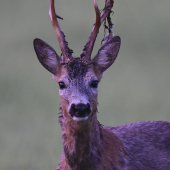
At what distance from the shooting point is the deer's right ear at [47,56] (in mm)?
7295

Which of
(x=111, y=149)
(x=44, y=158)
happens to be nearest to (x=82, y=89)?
(x=111, y=149)

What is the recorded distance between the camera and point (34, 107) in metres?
12.9

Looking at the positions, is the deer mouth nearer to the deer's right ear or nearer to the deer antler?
the deer antler

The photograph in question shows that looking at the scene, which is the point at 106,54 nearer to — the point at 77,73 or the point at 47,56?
the point at 77,73

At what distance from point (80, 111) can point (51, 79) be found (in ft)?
27.8

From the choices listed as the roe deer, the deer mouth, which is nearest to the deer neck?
the roe deer

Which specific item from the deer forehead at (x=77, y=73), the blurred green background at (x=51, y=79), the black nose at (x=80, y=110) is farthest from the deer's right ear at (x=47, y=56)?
the blurred green background at (x=51, y=79)

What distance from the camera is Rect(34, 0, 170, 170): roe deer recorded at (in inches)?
265

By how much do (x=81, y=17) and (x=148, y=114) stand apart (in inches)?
311

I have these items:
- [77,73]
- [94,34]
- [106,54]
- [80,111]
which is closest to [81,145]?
[80,111]

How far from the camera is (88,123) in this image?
6.80m

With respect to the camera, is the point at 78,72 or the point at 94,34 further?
the point at 94,34

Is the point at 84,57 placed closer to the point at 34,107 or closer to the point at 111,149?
the point at 111,149

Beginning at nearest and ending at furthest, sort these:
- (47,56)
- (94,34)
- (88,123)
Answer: (88,123), (94,34), (47,56)
